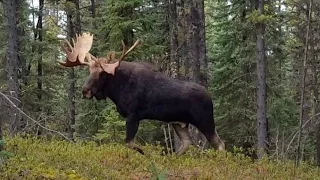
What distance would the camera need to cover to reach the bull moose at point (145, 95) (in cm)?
923

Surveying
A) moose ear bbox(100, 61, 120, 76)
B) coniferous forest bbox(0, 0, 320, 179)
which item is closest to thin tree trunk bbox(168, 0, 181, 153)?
coniferous forest bbox(0, 0, 320, 179)

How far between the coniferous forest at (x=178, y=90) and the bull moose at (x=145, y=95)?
30 centimetres

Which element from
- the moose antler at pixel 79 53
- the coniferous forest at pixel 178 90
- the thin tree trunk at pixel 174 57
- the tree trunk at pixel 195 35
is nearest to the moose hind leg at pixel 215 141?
the coniferous forest at pixel 178 90

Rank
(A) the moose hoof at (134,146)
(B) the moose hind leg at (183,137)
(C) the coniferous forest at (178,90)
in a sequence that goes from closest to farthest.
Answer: (C) the coniferous forest at (178,90) → (A) the moose hoof at (134,146) → (B) the moose hind leg at (183,137)

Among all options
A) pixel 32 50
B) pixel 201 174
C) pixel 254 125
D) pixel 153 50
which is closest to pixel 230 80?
pixel 254 125

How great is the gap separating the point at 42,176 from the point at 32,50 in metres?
21.9

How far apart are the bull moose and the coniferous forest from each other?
30cm

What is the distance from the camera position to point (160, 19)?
76.7ft

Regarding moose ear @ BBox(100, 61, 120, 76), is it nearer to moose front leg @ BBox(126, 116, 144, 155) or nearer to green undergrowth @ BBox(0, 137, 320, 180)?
moose front leg @ BBox(126, 116, 144, 155)

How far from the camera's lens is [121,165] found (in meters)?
7.68

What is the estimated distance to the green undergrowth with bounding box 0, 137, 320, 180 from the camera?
254 inches

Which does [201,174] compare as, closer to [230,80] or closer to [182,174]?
[182,174]

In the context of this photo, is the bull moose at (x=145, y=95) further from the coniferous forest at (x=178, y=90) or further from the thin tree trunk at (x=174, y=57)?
the thin tree trunk at (x=174, y=57)

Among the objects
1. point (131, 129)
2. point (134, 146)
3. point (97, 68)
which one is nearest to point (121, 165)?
point (134, 146)
